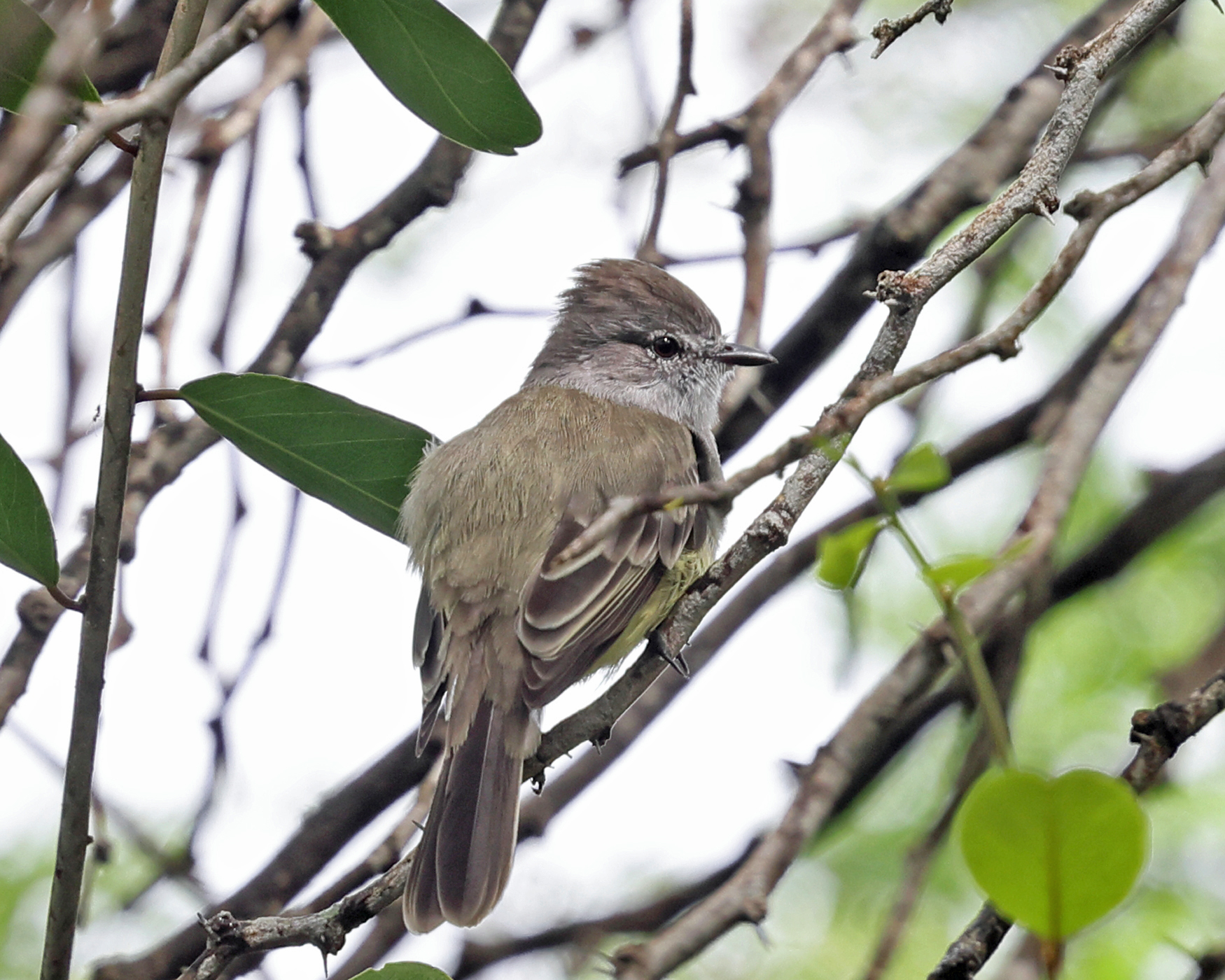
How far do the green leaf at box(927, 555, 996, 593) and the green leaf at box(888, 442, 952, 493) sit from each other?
12cm

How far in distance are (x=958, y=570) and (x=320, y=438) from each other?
1670 millimetres

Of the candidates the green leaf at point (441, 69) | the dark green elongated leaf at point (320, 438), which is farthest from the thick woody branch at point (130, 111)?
the dark green elongated leaf at point (320, 438)

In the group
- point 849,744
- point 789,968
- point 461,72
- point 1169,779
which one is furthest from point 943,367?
point 789,968

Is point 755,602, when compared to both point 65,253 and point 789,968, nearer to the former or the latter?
point 789,968

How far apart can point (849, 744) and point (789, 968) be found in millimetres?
2230

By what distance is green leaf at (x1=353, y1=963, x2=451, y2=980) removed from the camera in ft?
6.90

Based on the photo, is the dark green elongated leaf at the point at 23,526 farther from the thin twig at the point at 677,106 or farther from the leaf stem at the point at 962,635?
the thin twig at the point at 677,106

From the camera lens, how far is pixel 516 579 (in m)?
3.83

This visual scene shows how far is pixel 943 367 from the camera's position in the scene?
1732mm

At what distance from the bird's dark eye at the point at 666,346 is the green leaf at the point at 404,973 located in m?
3.70

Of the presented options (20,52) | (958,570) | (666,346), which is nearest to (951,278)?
(958,570)

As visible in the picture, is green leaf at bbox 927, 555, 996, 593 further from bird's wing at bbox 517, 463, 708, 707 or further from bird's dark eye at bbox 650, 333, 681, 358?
bird's dark eye at bbox 650, 333, 681, 358

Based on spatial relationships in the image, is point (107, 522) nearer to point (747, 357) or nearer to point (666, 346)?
point (747, 357)

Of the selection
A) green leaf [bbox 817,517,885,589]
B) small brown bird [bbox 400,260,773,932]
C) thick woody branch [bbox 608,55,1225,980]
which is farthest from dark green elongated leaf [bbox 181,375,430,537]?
green leaf [bbox 817,517,885,589]
